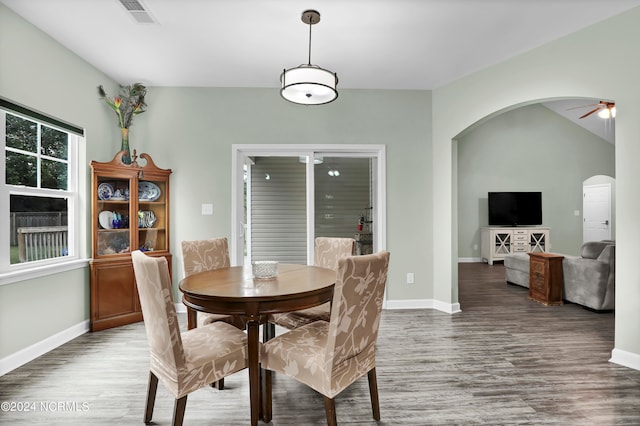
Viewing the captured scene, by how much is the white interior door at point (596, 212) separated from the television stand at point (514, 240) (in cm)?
140

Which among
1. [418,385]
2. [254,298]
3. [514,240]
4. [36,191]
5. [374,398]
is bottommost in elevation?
[418,385]

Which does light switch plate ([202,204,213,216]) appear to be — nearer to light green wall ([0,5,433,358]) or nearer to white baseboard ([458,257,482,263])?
light green wall ([0,5,433,358])

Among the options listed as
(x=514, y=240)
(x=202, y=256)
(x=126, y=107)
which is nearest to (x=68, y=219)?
(x=126, y=107)

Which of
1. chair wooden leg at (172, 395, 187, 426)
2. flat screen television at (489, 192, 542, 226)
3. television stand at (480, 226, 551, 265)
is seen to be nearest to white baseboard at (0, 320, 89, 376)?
chair wooden leg at (172, 395, 187, 426)

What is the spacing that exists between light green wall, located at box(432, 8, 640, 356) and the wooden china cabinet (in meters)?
3.54

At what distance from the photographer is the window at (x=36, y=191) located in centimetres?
250

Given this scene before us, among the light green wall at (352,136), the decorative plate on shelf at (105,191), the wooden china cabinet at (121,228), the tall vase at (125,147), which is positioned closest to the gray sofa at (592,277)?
the light green wall at (352,136)

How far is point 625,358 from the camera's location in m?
2.48

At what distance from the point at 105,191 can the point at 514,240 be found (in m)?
7.65

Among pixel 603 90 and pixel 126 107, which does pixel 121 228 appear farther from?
pixel 603 90

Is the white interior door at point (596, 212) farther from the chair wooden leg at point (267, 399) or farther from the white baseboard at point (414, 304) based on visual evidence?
the chair wooden leg at point (267, 399)

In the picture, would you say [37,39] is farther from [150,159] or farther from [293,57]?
[293,57]

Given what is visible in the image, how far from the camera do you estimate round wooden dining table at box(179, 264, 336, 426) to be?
1.66 metres

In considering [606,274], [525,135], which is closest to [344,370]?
[606,274]
